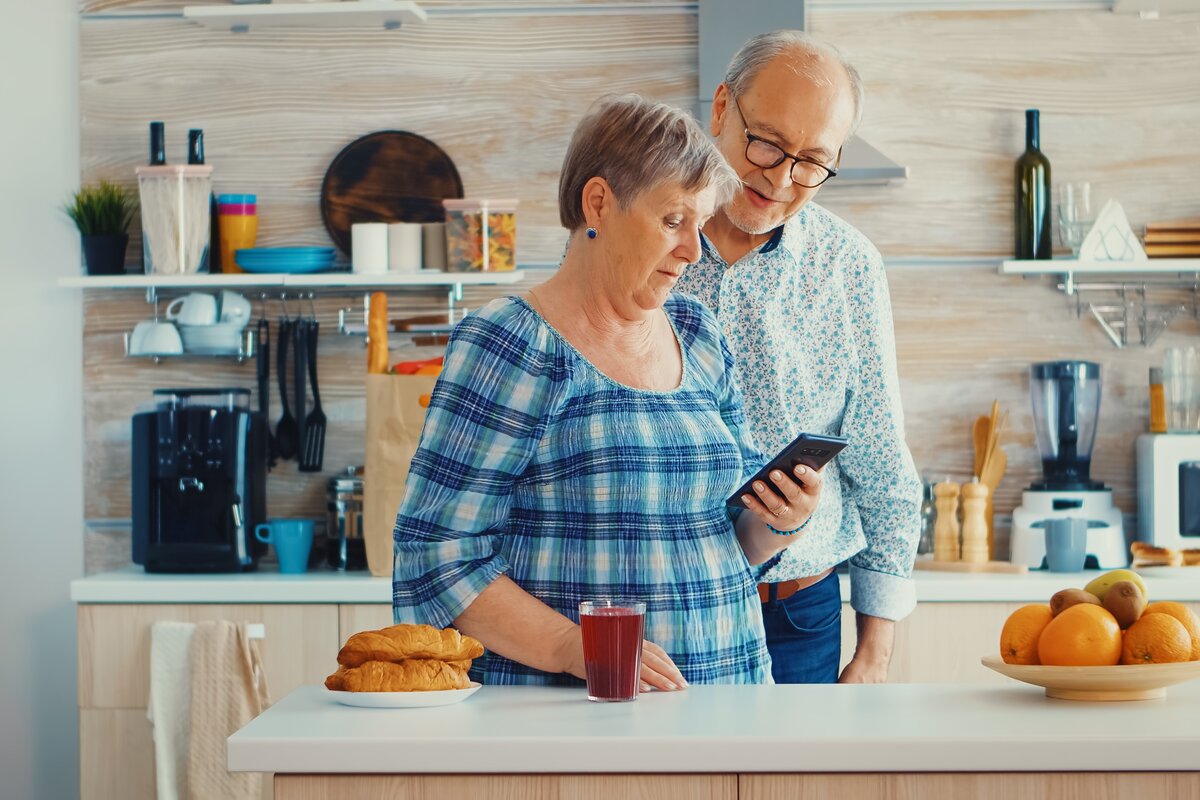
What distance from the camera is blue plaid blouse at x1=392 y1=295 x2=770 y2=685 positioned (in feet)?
4.88

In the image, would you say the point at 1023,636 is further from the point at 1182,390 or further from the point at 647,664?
the point at 1182,390

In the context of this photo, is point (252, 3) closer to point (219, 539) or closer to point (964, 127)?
point (219, 539)

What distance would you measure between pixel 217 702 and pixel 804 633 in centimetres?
155

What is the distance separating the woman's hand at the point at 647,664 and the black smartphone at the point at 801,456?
23cm

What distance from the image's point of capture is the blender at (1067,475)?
321 centimetres

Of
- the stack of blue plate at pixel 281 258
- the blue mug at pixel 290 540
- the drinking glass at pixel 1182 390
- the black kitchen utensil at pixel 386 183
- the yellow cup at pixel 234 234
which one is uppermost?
the black kitchen utensil at pixel 386 183

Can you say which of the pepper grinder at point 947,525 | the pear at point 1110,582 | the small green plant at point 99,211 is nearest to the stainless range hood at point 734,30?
the pepper grinder at point 947,525

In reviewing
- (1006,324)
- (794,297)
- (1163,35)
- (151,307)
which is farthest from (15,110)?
(1163,35)

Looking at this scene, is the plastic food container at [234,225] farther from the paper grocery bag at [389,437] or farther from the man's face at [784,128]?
the man's face at [784,128]

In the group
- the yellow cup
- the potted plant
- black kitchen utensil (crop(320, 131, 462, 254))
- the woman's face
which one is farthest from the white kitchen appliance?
the potted plant

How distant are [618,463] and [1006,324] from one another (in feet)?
7.24

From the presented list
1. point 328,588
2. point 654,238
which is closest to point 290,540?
point 328,588

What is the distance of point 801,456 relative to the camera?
1550mm

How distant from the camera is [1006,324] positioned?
346 centimetres
